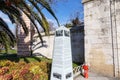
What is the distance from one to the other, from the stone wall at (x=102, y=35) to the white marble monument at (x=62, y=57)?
383 centimetres

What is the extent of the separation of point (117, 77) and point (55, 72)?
178 inches

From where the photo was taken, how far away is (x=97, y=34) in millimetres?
10797

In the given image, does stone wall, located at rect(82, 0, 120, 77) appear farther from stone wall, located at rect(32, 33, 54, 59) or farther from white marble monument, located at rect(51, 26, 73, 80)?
stone wall, located at rect(32, 33, 54, 59)

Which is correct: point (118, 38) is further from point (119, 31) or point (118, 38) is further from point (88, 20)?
point (88, 20)

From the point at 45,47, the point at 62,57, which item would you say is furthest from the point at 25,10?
the point at 45,47

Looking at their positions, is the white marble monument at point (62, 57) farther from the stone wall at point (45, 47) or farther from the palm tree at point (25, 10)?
the stone wall at point (45, 47)

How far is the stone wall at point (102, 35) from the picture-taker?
32.3ft

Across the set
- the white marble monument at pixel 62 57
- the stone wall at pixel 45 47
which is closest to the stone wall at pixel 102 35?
the white marble monument at pixel 62 57

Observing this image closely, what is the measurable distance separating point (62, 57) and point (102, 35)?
4.55 meters

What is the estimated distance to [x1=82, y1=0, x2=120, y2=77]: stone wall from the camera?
32.3ft

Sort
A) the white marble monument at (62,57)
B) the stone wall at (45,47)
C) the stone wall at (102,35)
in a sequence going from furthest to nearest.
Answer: the stone wall at (45,47) → the stone wall at (102,35) → the white marble monument at (62,57)

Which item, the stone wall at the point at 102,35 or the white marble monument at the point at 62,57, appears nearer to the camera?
the white marble monument at the point at 62,57

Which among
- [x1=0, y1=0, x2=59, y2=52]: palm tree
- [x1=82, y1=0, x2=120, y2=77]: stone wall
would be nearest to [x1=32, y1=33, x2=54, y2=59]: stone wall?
[x1=82, y1=0, x2=120, y2=77]: stone wall

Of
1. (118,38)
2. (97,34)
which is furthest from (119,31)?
(97,34)
